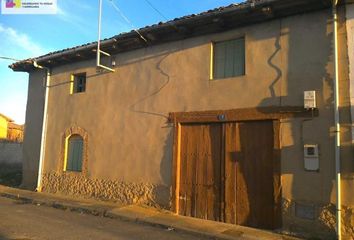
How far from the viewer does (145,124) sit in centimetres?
1193

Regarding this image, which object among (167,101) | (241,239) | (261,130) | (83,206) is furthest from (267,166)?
(83,206)

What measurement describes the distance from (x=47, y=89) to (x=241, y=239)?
397 inches

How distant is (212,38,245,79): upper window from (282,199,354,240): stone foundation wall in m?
3.45

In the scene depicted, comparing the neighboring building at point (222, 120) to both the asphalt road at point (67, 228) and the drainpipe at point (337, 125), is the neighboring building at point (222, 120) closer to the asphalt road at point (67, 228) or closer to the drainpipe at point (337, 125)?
the drainpipe at point (337, 125)

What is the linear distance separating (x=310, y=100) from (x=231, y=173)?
2.62 m

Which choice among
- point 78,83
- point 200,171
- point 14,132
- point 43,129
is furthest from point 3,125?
point 200,171

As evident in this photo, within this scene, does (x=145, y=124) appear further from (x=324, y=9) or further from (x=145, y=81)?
(x=324, y=9)

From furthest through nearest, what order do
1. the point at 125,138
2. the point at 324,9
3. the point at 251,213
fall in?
the point at 125,138
the point at 251,213
the point at 324,9

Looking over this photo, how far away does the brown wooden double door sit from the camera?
9.35 meters

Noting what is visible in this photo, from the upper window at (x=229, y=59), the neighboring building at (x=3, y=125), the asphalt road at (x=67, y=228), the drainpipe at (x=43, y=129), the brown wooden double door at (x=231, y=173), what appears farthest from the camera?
the neighboring building at (x=3, y=125)

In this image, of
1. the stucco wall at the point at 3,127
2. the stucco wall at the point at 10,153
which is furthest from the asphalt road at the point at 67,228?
the stucco wall at the point at 3,127

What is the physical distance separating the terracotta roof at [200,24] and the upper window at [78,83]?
23.0 inches

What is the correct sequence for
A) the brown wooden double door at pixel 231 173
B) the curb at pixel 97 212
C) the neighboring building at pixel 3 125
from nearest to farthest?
1. the curb at pixel 97 212
2. the brown wooden double door at pixel 231 173
3. the neighboring building at pixel 3 125

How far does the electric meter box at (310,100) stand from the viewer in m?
8.67
